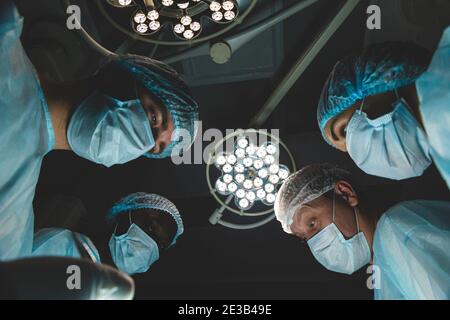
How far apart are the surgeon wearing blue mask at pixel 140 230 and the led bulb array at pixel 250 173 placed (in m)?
0.50

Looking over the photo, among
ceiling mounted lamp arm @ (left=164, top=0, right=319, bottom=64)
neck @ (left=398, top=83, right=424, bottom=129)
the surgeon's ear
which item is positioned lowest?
the surgeon's ear

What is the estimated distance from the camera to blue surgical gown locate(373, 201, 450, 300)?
1.38 metres

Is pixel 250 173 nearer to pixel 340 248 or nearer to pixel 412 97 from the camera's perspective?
pixel 340 248

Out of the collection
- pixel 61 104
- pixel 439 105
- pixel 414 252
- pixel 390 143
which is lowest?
pixel 414 252

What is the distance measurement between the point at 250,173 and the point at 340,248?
27.7 inches

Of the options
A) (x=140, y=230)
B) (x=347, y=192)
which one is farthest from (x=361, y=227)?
(x=140, y=230)

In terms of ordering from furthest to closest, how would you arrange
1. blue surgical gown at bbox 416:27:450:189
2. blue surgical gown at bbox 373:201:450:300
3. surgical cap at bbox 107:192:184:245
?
surgical cap at bbox 107:192:184:245 → blue surgical gown at bbox 373:201:450:300 → blue surgical gown at bbox 416:27:450:189

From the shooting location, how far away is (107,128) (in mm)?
1838

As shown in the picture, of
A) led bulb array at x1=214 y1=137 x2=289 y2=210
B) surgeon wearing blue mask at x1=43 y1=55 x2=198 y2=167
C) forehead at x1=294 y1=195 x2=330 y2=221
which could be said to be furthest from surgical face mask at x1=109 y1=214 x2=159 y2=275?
forehead at x1=294 y1=195 x2=330 y2=221

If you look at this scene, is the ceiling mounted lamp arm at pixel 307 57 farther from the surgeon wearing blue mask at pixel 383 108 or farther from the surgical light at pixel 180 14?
the surgical light at pixel 180 14

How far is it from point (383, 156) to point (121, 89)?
1265 millimetres

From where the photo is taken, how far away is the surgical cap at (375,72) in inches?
73.1

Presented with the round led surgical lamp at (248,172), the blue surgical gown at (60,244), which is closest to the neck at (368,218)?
the round led surgical lamp at (248,172)

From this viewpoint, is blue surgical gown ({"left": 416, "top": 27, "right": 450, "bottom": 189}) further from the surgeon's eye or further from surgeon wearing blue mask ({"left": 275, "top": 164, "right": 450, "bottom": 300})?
the surgeon's eye
